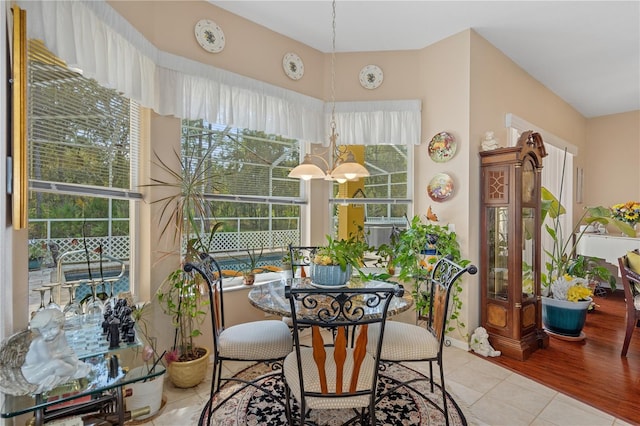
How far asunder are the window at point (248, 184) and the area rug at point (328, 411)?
49.1 inches

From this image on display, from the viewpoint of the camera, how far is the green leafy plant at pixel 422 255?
9.64ft

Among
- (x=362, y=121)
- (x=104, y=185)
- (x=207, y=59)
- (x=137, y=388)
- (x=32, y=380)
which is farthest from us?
(x=362, y=121)

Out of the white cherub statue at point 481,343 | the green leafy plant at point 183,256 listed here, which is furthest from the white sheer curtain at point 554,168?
the green leafy plant at point 183,256

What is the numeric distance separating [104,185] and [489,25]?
351cm

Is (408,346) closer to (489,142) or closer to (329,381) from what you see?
(329,381)

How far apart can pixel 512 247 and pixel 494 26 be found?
6.79 feet

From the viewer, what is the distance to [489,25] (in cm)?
294

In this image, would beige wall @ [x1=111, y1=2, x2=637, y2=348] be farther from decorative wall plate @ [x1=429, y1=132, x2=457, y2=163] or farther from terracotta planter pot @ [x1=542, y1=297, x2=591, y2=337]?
terracotta planter pot @ [x1=542, y1=297, x2=591, y2=337]

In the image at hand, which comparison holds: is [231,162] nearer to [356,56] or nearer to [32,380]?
[356,56]

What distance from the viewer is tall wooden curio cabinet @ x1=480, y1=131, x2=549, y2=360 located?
9.30 ft

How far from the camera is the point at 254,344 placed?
1895 mm

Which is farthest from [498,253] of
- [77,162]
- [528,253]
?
[77,162]

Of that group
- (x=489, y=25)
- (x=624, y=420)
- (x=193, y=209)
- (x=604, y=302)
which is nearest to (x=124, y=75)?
(x=193, y=209)

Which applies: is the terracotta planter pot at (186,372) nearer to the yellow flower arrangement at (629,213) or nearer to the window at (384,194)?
the window at (384,194)
